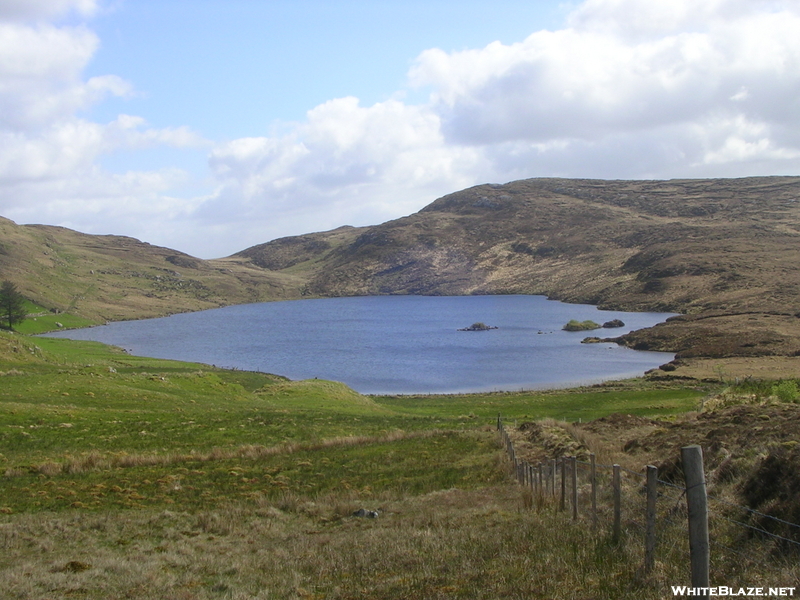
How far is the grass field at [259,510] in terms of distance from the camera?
31.4 feet

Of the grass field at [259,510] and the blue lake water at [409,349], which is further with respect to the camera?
the blue lake water at [409,349]

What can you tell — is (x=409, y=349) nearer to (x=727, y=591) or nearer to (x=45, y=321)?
(x=45, y=321)

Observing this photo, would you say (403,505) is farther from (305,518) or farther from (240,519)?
(240,519)

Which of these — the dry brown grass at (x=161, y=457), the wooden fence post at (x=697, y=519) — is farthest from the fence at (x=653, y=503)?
the dry brown grass at (x=161, y=457)

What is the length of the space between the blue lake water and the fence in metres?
57.5

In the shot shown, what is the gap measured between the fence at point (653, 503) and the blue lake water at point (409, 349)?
5746 centimetres

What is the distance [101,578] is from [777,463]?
38.2 ft

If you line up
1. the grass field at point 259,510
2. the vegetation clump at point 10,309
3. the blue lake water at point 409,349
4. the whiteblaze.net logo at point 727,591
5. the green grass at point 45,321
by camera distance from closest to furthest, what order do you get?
the whiteblaze.net logo at point 727,591 < the grass field at point 259,510 < the blue lake water at point 409,349 < the vegetation clump at point 10,309 < the green grass at point 45,321

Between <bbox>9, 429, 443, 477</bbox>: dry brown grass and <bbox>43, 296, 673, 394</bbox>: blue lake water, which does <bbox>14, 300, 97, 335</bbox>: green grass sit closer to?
<bbox>43, 296, 673, 394</bbox>: blue lake water

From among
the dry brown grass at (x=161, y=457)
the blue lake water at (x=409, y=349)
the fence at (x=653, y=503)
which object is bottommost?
the blue lake water at (x=409, y=349)

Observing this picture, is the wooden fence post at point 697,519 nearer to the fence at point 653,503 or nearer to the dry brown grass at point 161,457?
the fence at point 653,503

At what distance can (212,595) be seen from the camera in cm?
944

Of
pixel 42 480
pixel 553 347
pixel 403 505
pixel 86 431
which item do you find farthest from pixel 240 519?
pixel 553 347

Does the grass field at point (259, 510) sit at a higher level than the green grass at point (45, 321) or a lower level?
lower
